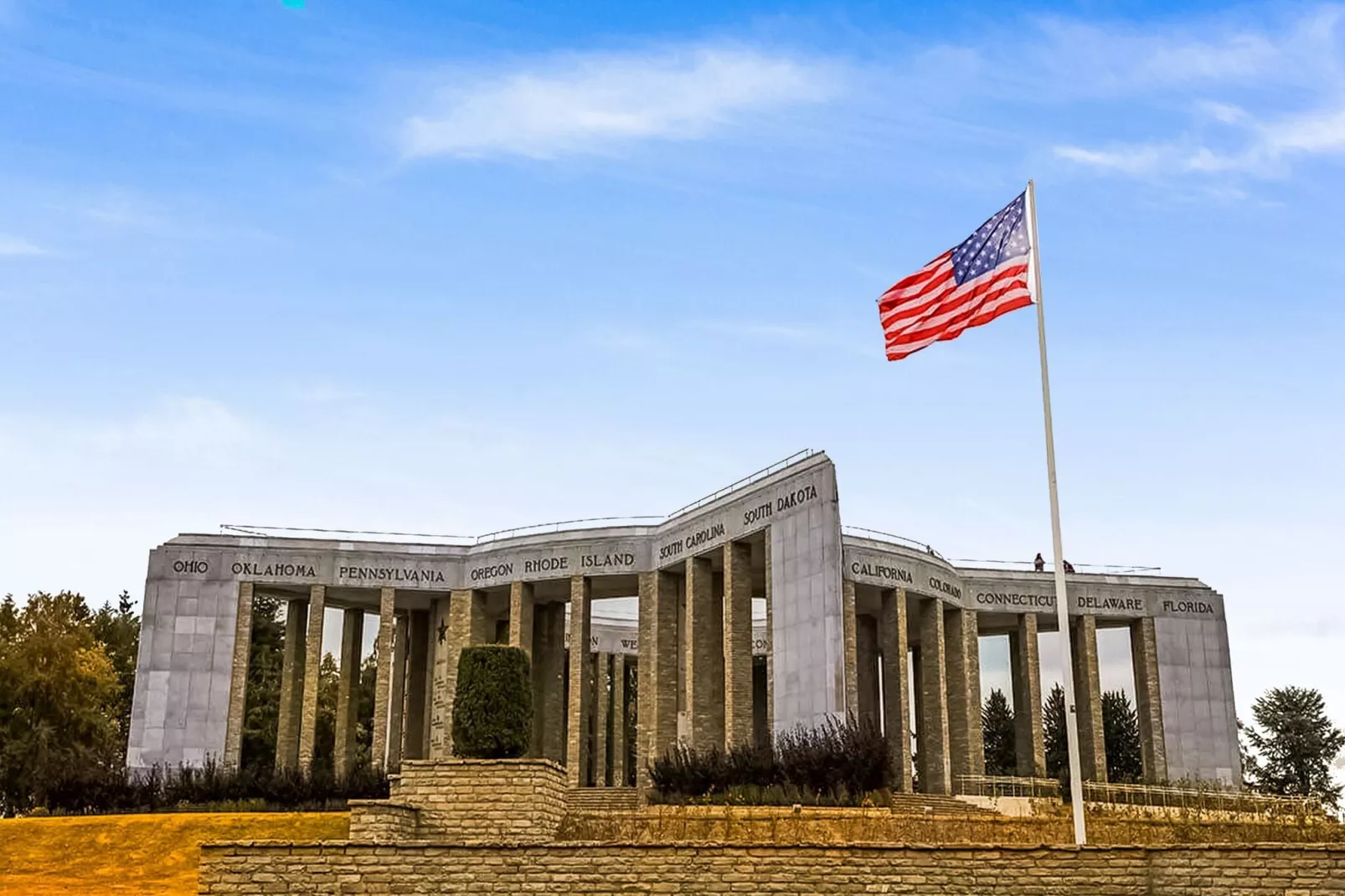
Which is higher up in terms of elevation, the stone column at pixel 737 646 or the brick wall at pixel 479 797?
the stone column at pixel 737 646

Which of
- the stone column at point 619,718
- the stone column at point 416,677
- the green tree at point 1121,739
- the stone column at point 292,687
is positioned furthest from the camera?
the green tree at point 1121,739

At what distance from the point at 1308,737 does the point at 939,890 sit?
147ft

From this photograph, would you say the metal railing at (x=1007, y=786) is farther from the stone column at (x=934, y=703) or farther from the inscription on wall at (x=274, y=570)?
the inscription on wall at (x=274, y=570)

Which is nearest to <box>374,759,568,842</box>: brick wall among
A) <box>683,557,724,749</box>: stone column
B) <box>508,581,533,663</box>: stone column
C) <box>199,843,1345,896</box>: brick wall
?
<box>199,843,1345,896</box>: brick wall

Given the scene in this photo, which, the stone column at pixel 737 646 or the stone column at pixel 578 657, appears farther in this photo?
the stone column at pixel 578 657

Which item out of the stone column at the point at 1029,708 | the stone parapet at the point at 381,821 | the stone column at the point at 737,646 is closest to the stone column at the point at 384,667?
the stone column at the point at 737,646

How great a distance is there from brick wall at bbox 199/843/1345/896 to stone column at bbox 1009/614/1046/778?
27.6 meters

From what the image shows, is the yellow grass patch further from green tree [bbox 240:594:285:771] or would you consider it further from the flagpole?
green tree [bbox 240:594:285:771]

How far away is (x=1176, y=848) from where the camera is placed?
15031 millimetres

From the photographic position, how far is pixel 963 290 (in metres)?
19.4

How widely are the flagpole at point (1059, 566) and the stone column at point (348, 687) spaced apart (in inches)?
1139

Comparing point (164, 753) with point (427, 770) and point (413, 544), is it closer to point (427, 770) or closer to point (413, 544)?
point (413, 544)

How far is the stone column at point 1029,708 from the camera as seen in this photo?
42.6 metres

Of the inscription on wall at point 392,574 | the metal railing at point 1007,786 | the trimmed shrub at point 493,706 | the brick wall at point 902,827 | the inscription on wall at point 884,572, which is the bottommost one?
the brick wall at point 902,827
